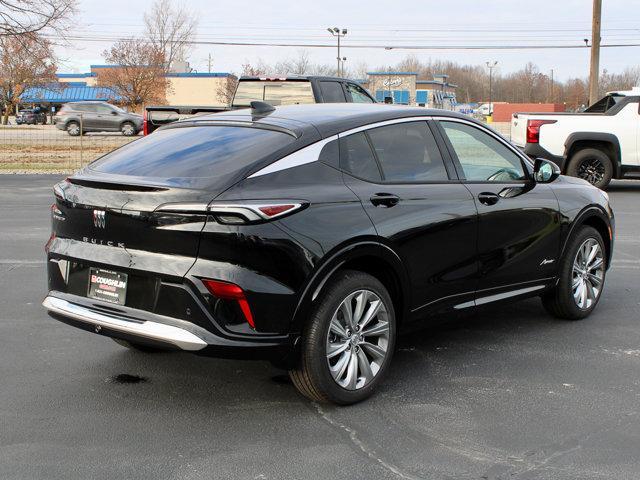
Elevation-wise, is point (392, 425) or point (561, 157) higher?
point (561, 157)

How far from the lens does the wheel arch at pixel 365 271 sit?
3.99m

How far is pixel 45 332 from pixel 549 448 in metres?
3.70

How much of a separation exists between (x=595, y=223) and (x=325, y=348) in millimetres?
3176

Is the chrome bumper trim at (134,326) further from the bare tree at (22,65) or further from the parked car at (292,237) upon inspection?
the bare tree at (22,65)

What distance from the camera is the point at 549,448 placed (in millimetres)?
3762

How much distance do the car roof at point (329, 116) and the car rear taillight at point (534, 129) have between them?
405 inches

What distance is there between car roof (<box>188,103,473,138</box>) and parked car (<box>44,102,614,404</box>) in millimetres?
14

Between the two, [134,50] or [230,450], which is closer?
[230,450]

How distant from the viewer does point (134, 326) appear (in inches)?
156

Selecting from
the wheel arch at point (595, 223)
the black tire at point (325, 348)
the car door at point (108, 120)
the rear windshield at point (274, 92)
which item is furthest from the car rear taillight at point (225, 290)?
the car door at point (108, 120)

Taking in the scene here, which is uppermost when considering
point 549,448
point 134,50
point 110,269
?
point 134,50

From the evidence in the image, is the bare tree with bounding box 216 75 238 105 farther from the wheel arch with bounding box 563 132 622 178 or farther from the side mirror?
the side mirror

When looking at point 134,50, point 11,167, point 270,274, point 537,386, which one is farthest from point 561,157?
point 134,50

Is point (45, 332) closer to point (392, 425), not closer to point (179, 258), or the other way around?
point (179, 258)
